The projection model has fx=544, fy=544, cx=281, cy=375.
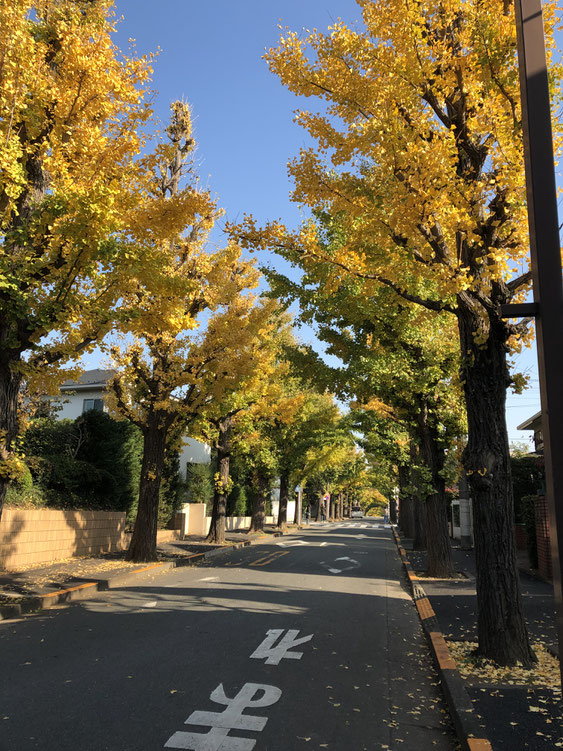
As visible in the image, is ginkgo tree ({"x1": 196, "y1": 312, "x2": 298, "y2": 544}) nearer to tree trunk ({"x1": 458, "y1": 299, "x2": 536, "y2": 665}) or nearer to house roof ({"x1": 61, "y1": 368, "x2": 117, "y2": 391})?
house roof ({"x1": 61, "y1": 368, "x2": 117, "y2": 391})

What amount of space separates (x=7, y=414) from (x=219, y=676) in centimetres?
488

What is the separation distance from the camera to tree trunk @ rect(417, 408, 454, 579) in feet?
43.5

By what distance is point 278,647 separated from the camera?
21.7 ft

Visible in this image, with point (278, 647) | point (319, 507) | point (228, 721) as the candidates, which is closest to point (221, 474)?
point (278, 647)

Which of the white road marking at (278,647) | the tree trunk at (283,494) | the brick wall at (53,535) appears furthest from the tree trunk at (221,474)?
the white road marking at (278,647)

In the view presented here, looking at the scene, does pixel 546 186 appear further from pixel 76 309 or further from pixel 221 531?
pixel 221 531

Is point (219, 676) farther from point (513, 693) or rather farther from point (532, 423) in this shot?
point (532, 423)

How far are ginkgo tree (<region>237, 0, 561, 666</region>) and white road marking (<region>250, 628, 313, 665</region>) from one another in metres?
2.21

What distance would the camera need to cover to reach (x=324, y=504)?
71.7 metres

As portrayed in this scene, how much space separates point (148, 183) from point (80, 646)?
743 cm

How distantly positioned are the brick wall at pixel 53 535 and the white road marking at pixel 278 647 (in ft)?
23.7

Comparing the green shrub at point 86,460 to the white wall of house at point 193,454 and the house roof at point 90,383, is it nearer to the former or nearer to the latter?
the house roof at point 90,383

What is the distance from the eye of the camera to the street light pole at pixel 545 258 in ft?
8.62

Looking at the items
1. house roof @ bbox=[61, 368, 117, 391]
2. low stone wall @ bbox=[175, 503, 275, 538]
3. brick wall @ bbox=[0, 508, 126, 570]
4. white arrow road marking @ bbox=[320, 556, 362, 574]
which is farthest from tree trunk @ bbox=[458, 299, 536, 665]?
house roof @ bbox=[61, 368, 117, 391]
